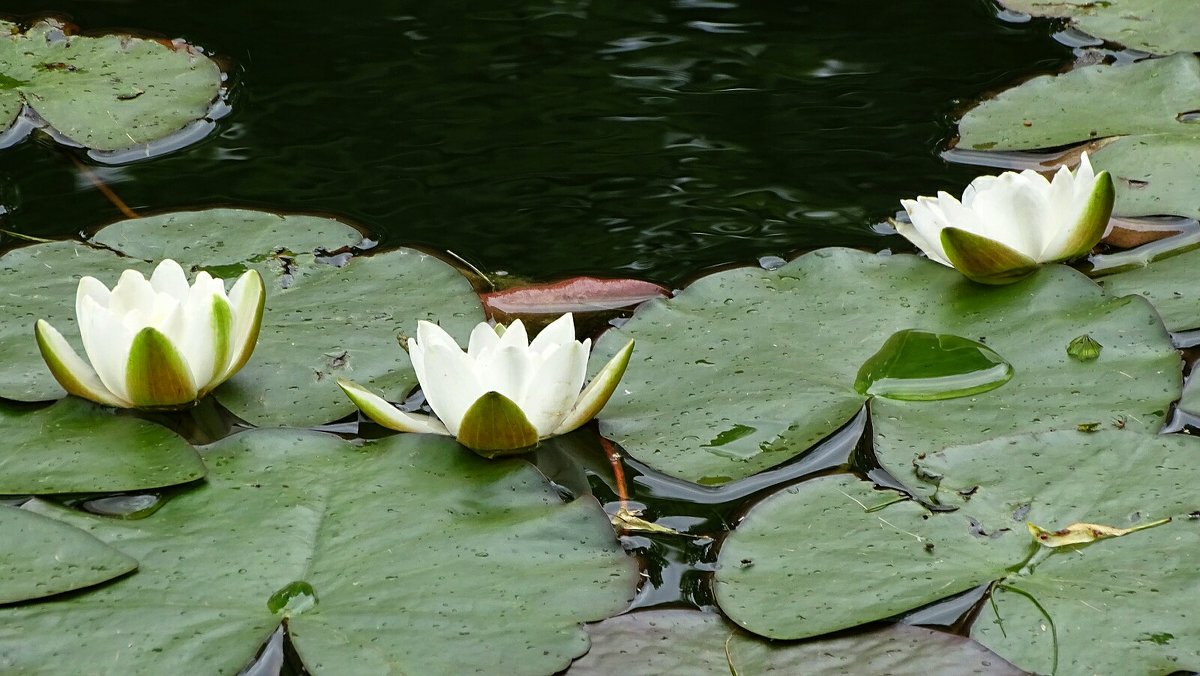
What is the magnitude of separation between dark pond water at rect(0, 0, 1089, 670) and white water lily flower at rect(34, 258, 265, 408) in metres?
0.60

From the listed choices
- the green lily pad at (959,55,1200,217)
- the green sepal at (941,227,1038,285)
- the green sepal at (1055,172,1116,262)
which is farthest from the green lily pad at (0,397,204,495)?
the green lily pad at (959,55,1200,217)

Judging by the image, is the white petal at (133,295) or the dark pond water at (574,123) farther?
the dark pond water at (574,123)

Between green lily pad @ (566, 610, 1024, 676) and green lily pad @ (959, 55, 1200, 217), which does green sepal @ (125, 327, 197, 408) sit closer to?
green lily pad @ (566, 610, 1024, 676)

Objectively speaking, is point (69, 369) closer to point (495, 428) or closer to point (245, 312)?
point (245, 312)

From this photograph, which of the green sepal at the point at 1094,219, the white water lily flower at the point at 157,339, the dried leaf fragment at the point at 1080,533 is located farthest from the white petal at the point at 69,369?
the green sepal at the point at 1094,219

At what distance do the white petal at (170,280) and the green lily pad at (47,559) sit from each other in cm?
51

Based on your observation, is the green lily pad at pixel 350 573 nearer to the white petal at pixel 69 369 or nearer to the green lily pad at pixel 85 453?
the green lily pad at pixel 85 453

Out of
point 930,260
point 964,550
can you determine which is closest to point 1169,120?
point 930,260

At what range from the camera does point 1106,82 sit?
10.1 ft

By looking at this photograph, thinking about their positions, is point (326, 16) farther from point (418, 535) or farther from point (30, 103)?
point (418, 535)

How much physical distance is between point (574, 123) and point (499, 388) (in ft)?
4.89

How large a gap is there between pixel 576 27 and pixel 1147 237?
6.50 feet

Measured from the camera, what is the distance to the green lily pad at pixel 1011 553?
1.46 meters

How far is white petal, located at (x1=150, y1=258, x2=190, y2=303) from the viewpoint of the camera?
205 centimetres
